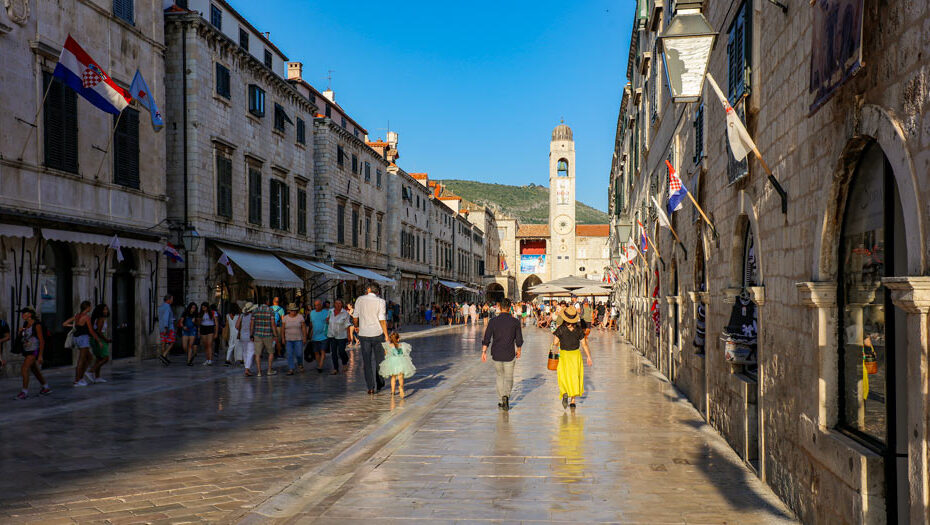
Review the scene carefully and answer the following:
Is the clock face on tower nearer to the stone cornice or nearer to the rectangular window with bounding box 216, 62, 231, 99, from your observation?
the rectangular window with bounding box 216, 62, 231, 99

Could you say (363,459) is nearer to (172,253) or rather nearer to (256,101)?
(172,253)

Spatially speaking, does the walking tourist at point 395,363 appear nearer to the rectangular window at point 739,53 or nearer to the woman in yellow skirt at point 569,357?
the woman in yellow skirt at point 569,357

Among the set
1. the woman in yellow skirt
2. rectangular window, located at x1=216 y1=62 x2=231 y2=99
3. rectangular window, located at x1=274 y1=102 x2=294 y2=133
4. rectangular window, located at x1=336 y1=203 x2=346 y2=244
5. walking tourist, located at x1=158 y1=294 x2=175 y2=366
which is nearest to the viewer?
the woman in yellow skirt

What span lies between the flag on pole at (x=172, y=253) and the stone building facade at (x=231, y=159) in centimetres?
52

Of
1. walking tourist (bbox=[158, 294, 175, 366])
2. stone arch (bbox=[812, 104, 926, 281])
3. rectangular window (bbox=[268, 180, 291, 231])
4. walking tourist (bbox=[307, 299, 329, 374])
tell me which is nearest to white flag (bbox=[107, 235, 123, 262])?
walking tourist (bbox=[158, 294, 175, 366])

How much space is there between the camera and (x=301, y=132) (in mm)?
30547

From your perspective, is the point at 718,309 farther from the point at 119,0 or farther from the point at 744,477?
the point at 119,0

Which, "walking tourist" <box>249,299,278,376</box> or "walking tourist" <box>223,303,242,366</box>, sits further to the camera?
"walking tourist" <box>223,303,242,366</box>

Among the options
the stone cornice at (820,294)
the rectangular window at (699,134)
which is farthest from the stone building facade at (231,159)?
the stone cornice at (820,294)

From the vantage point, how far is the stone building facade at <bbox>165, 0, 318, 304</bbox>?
21.8m

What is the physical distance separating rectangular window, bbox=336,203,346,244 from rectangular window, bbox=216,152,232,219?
34.6 ft

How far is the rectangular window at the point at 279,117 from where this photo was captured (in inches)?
1099

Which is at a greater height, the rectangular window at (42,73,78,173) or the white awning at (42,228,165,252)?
the rectangular window at (42,73,78,173)

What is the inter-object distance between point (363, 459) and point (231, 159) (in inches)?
719
